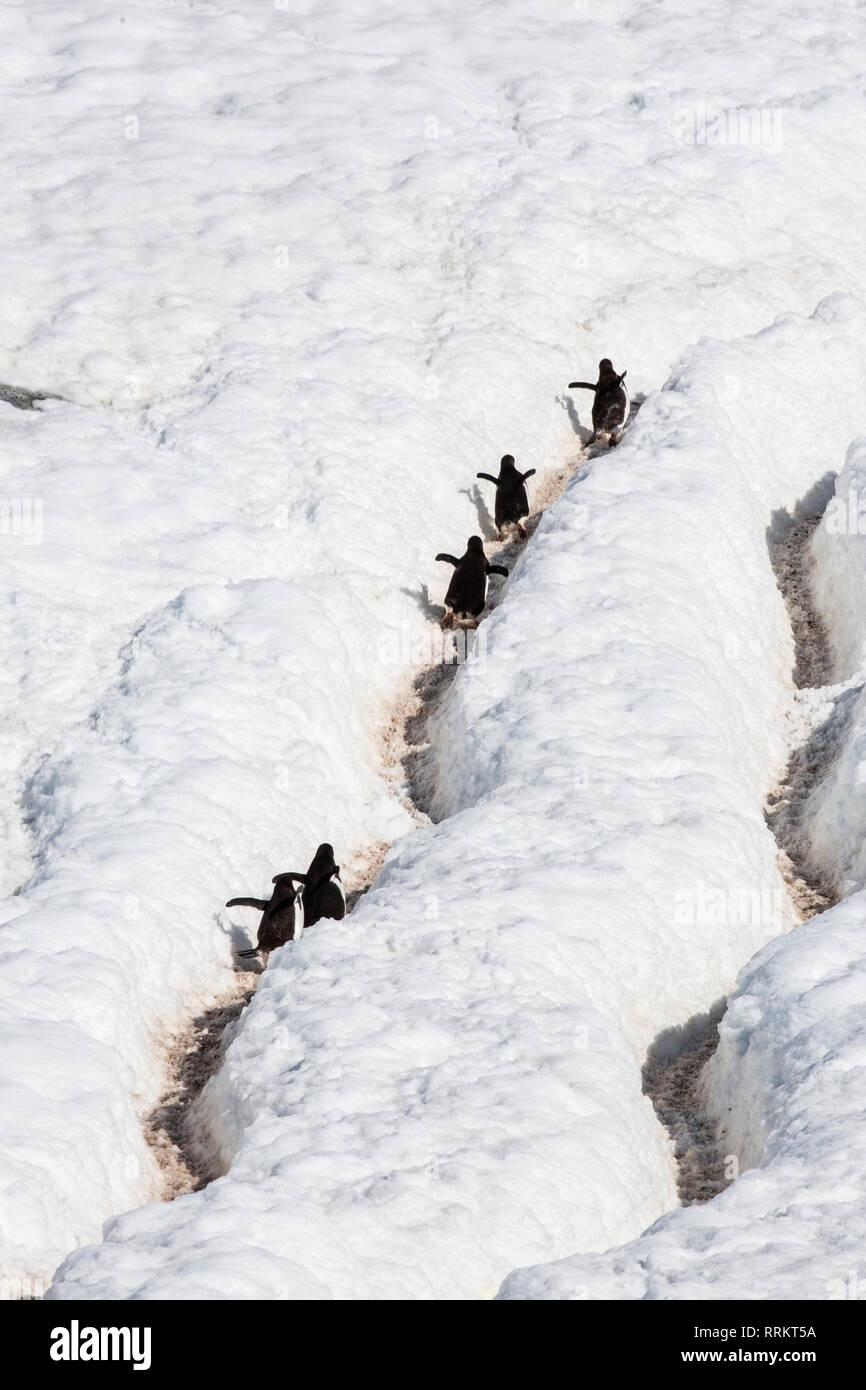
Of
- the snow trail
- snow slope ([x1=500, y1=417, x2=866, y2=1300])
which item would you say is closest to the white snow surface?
the snow trail

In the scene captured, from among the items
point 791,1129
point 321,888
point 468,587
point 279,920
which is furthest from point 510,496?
point 791,1129

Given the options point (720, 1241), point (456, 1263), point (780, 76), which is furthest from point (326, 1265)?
point (780, 76)

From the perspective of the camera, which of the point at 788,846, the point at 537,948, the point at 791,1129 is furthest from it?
the point at 788,846

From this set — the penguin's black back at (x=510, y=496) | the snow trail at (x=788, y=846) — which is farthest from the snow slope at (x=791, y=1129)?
the penguin's black back at (x=510, y=496)

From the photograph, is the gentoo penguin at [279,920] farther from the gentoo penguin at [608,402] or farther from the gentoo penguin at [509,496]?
the gentoo penguin at [608,402]

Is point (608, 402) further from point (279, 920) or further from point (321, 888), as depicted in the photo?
point (279, 920)
